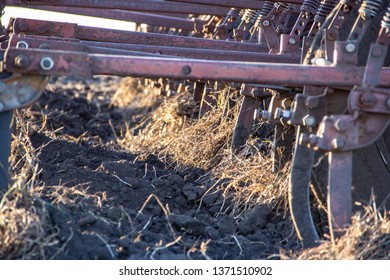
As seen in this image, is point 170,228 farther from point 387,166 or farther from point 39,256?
point 387,166

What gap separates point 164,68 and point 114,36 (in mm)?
2245

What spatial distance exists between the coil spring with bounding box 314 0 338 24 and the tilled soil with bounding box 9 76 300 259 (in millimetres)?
1129

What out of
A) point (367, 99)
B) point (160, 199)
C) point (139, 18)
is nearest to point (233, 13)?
point (139, 18)

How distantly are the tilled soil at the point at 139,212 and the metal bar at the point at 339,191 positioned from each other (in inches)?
11.3

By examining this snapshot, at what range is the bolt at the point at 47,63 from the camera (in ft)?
12.8

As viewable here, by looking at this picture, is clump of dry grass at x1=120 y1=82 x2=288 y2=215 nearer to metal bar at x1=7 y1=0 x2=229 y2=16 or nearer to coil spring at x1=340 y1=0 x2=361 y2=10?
metal bar at x1=7 y1=0 x2=229 y2=16

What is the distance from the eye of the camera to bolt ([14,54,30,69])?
12.7 feet

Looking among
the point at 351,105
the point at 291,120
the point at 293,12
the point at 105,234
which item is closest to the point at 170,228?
the point at 105,234

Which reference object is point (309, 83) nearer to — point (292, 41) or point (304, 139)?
point (304, 139)

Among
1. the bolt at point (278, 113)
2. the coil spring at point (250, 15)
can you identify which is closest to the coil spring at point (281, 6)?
the coil spring at point (250, 15)

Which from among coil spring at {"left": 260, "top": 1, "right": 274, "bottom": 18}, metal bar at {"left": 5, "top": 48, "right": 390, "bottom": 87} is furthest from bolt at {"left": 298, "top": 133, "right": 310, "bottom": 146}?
coil spring at {"left": 260, "top": 1, "right": 274, "bottom": 18}

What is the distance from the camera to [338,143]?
385 centimetres

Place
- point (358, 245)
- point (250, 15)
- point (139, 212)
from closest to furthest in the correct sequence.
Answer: point (358, 245), point (139, 212), point (250, 15)

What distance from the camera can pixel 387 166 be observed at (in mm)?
4742
